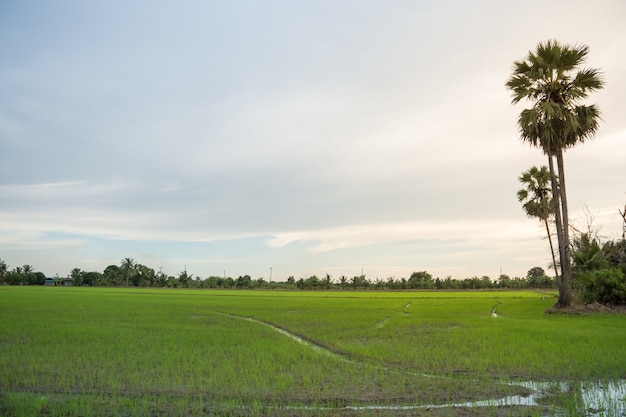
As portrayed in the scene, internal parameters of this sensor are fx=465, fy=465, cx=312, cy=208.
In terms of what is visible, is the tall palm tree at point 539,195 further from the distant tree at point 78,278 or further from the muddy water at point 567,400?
the distant tree at point 78,278

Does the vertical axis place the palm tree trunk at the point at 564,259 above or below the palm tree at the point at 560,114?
below

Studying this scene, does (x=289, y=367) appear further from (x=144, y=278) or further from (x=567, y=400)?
(x=144, y=278)

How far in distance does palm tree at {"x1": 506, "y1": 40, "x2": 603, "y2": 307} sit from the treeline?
6926 centimetres

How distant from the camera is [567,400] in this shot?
877 centimetres

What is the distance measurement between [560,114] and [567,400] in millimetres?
22103

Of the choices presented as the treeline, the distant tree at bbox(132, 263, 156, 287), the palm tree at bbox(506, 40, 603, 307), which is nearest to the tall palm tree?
the palm tree at bbox(506, 40, 603, 307)

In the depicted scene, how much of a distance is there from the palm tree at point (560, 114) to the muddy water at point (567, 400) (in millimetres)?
17996

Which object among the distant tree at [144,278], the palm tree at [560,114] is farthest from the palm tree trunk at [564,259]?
the distant tree at [144,278]

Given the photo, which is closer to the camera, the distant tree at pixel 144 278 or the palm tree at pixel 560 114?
the palm tree at pixel 560 114

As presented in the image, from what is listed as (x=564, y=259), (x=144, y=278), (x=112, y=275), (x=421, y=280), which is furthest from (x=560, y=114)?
(x=112, y=275)

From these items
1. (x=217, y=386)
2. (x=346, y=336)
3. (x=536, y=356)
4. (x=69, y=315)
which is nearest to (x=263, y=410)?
(x=217, y=386)

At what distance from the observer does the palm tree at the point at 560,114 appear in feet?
86.7

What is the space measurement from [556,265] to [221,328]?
32.1m

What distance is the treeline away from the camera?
9350 cm
